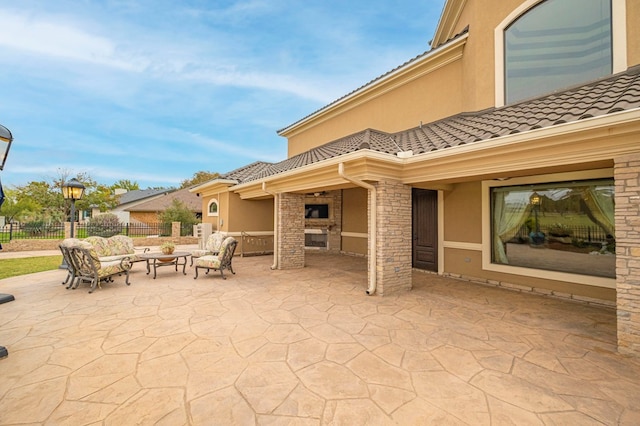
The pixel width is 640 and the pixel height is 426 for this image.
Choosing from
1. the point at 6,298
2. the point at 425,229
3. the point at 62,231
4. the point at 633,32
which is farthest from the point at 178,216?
the point at 633,32

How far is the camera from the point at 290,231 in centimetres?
958

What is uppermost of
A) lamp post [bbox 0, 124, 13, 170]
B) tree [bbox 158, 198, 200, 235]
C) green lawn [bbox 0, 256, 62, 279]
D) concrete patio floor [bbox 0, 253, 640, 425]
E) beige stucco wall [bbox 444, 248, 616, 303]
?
lamp post [bbox 0, 124, 13, 170]

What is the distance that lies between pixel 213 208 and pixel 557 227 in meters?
13.5

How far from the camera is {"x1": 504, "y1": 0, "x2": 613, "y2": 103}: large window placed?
5730 millimetres

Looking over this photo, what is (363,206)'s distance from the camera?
474 inches

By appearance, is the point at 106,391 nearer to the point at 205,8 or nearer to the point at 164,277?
the point at 164,277

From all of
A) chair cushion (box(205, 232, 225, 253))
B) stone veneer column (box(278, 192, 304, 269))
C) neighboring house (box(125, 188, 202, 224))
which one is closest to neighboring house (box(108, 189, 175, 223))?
neighboring house (box(125, 188, 202, 224))

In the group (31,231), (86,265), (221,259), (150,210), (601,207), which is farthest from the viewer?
(150,210)

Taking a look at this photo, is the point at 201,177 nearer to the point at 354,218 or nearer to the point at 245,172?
the point at 245,172

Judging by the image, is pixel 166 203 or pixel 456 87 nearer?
pixel 456 87

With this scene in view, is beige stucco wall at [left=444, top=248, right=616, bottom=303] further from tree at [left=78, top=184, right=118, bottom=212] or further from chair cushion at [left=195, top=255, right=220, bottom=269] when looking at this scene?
tree at [left=78, top=184, right=118, bottom=212]

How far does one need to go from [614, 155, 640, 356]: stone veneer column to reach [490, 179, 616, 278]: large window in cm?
275

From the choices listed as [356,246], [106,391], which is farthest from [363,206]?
[106,391]

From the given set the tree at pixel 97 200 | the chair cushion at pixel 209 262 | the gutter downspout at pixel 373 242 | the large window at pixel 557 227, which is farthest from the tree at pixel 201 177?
the large window at pixel 557 227
